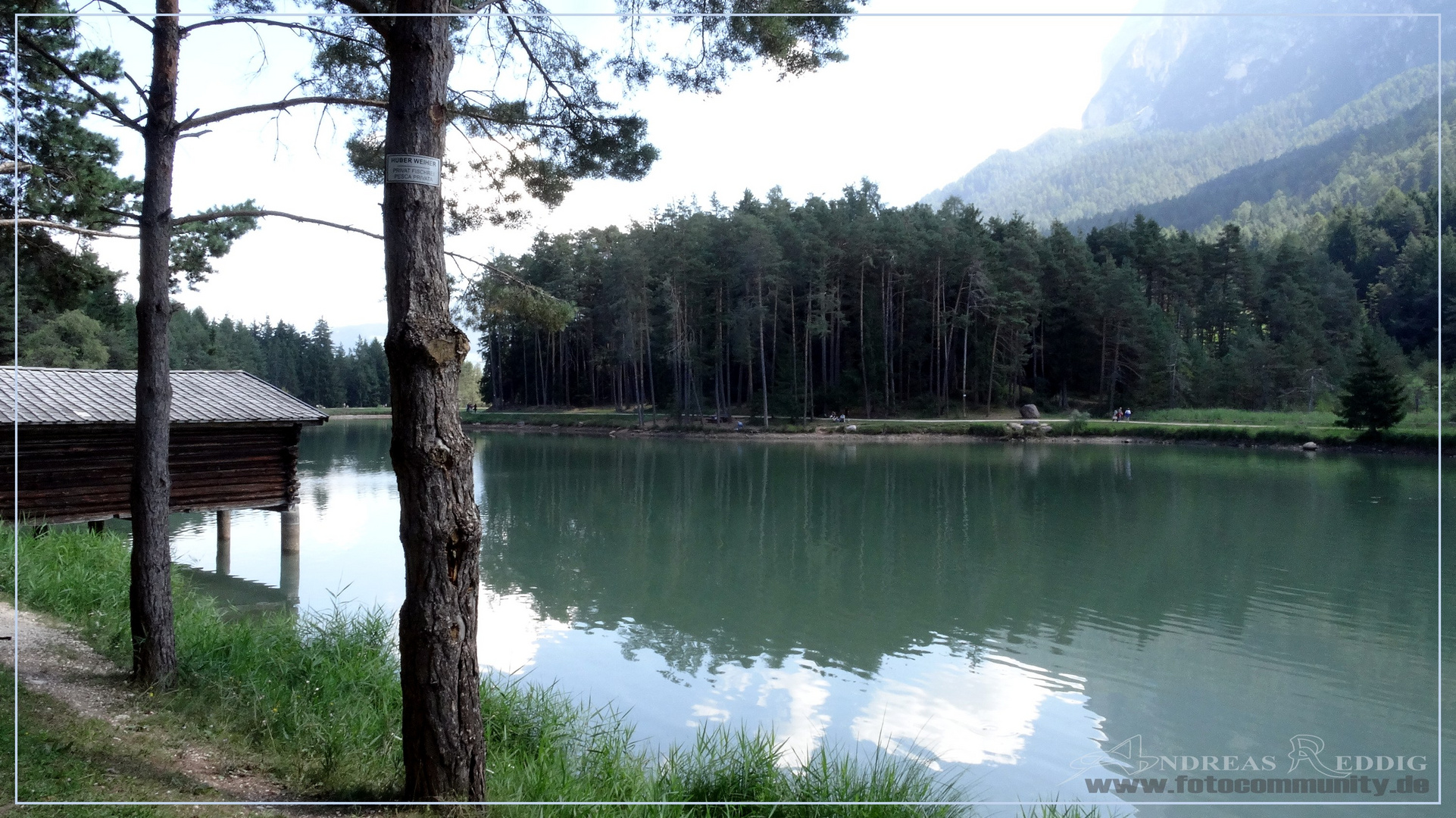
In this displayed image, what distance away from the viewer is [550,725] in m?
4.51

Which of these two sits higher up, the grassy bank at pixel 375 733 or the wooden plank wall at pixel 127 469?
the wooden plank wall at pixel 127 469

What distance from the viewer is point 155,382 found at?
4324 mm

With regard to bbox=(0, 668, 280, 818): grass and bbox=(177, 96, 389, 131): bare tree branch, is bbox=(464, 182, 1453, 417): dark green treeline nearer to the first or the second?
bbox=(177, 96, 389, 131): bare tree branch

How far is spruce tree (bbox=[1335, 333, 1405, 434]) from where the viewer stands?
23.1 ft

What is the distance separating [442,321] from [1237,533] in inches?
531

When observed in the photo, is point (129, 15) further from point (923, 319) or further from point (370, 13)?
point (923, 319)

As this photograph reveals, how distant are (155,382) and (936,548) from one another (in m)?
10.1

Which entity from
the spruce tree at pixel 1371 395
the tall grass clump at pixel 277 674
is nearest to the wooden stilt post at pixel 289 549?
the tall grass clump at pixel 277 674

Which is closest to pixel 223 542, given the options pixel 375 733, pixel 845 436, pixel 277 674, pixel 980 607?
pixel 277 674

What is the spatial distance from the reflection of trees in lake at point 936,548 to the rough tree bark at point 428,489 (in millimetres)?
4349

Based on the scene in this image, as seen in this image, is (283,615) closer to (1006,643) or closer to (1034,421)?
(1006,643)

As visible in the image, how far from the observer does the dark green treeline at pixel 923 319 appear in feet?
67.0

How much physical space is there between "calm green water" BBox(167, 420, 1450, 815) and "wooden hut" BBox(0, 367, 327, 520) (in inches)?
43.1

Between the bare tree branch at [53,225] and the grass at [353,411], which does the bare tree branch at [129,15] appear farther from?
the grass at [353,411]
